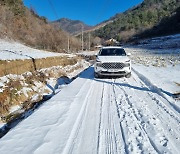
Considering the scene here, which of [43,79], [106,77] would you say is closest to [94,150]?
[106,77]

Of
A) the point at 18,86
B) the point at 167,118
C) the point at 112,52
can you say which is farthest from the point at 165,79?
the point at 18,86

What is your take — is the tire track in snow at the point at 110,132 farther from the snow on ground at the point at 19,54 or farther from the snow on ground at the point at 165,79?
the snow on ground at the point at 19,54

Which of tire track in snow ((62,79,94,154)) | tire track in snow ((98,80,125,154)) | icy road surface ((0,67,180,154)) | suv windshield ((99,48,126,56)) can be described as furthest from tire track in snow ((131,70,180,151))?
suv windshield ((99,48,126,56))

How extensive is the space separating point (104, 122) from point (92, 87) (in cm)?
473

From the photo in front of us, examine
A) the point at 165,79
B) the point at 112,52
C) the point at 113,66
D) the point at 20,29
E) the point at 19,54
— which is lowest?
the point at 165,79

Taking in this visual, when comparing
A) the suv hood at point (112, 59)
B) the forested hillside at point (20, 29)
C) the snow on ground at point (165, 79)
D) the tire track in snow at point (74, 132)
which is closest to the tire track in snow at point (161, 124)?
the tire track in snow at point (74, 132)

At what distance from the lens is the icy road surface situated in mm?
4480

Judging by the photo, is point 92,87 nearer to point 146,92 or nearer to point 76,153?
point 146,92

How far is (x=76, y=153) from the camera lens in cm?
427

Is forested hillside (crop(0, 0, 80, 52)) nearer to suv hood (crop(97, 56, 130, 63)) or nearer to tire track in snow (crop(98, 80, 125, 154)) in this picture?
suv hood (crop(97, 56, 130, 63))

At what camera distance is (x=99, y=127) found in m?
5.54

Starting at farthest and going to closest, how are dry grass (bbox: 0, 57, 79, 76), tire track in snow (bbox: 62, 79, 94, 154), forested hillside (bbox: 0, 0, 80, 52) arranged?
forested hillside (bbox: 0, 0, 80, 52) → dry grass (bbox: 0, 57, 79, 76) → tire track in snow (bbox: 62, 79, 94, 154)

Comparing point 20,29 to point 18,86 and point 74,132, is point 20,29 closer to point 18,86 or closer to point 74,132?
point 18,86

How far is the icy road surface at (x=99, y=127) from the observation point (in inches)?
176
